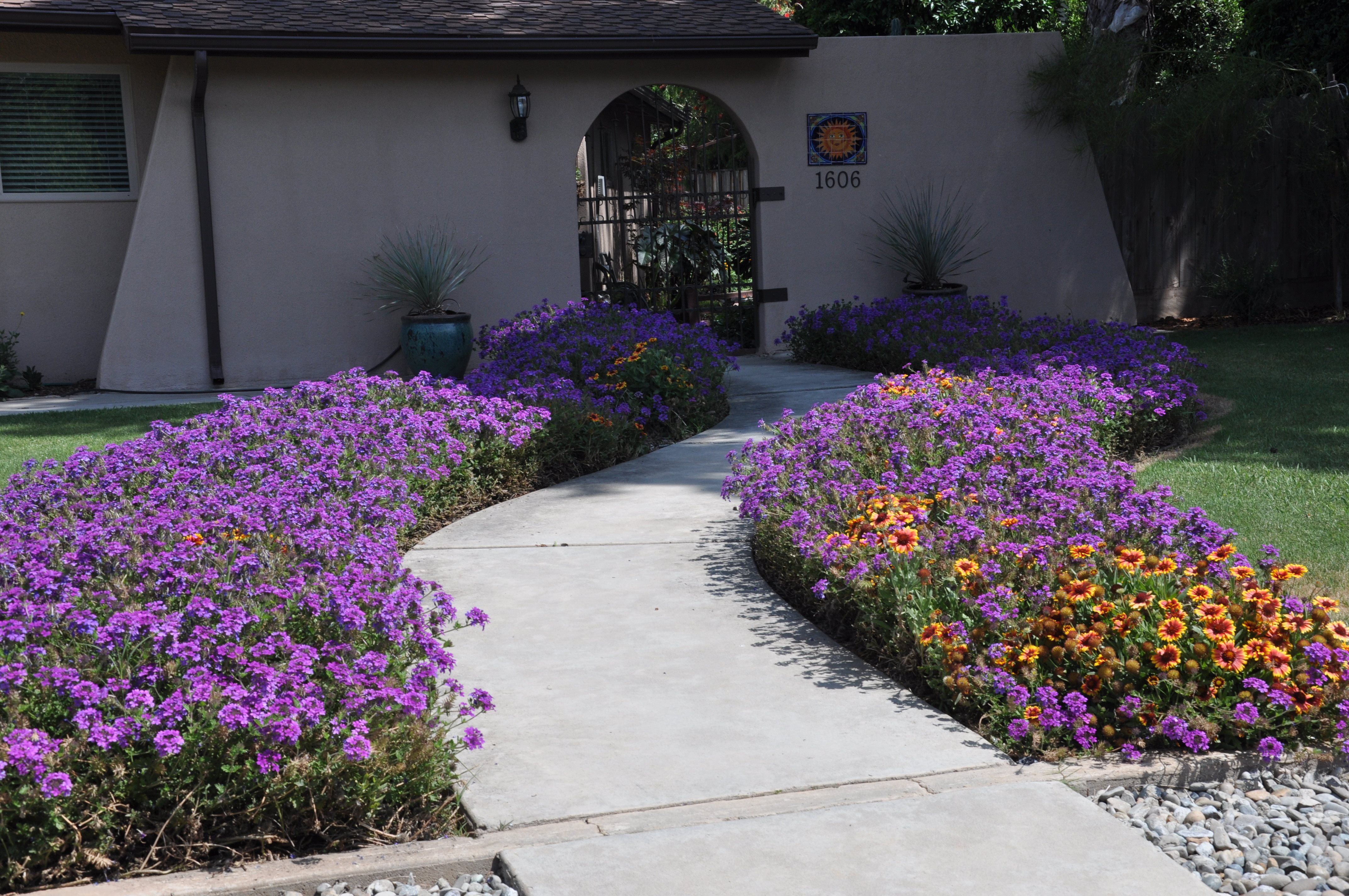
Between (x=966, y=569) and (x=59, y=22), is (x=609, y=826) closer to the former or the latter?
(x=966, y=569)

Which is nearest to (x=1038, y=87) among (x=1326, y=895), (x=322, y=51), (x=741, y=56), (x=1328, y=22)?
(x=741, y=56)

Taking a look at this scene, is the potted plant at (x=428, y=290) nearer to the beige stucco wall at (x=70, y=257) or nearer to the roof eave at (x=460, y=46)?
the roof eave at (x=460, y=46)

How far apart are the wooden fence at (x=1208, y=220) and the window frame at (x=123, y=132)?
9.09 m

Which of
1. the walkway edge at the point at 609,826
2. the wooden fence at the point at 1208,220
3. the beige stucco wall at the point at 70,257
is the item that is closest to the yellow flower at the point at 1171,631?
the walkway edge at the point at 609,826

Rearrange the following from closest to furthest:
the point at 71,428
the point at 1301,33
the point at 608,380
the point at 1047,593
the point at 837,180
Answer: the point at 1047,593 → the point at 608,380 → the point at 71,428 → the point at 837,180 → the point at 1301,33

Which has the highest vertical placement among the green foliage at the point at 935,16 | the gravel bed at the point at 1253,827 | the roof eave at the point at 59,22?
the green foliage at the point at 935,16

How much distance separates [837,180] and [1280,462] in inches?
248

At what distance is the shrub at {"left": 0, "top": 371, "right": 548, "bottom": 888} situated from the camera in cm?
Answer: 253

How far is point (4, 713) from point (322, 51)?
8.10m

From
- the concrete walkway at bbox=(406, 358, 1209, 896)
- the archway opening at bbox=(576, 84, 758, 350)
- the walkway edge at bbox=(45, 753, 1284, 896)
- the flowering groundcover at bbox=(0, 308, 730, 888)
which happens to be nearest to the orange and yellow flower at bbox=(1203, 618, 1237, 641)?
the walkway edge at bbox=(45, 753, 1284, 896)

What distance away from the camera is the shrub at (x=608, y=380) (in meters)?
6.48

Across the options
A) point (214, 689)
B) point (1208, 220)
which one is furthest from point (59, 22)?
point (1208, 220)

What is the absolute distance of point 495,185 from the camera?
10.8m

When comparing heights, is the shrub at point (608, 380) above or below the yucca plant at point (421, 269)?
below
